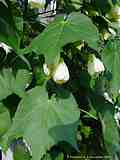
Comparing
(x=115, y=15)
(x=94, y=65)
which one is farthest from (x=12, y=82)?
(x=115, y=15)

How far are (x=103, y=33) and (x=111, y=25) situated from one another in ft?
0.08

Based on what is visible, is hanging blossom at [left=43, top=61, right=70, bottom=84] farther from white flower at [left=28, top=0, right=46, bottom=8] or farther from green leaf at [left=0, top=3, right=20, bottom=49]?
white flower at [left=28, top=0, right=46, bottom=8]

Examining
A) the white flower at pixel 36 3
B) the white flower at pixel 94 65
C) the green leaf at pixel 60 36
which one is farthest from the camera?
the white flower at pixel 36 3

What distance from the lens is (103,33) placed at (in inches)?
35.0

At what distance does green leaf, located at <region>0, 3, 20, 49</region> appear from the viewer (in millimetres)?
734

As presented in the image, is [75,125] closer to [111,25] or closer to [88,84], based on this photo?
[88,84]

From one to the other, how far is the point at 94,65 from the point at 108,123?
0.14 m

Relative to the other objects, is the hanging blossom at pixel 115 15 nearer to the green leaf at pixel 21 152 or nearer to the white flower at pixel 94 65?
the white flower at pixel 94 65

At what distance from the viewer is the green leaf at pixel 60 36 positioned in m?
0.69

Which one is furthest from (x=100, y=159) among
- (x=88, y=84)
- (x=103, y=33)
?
(x=103, y=33)

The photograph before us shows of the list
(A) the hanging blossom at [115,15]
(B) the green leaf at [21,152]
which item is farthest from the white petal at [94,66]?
(B) the green leaf at [21,152]

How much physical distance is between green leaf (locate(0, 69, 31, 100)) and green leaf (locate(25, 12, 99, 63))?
0.28 feet

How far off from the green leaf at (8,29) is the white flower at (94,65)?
0.18 m

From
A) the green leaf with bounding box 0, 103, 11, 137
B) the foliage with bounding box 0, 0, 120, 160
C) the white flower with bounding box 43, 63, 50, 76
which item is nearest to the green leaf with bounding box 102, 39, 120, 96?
the foliage with bounding box 0, 0, 120, 160
